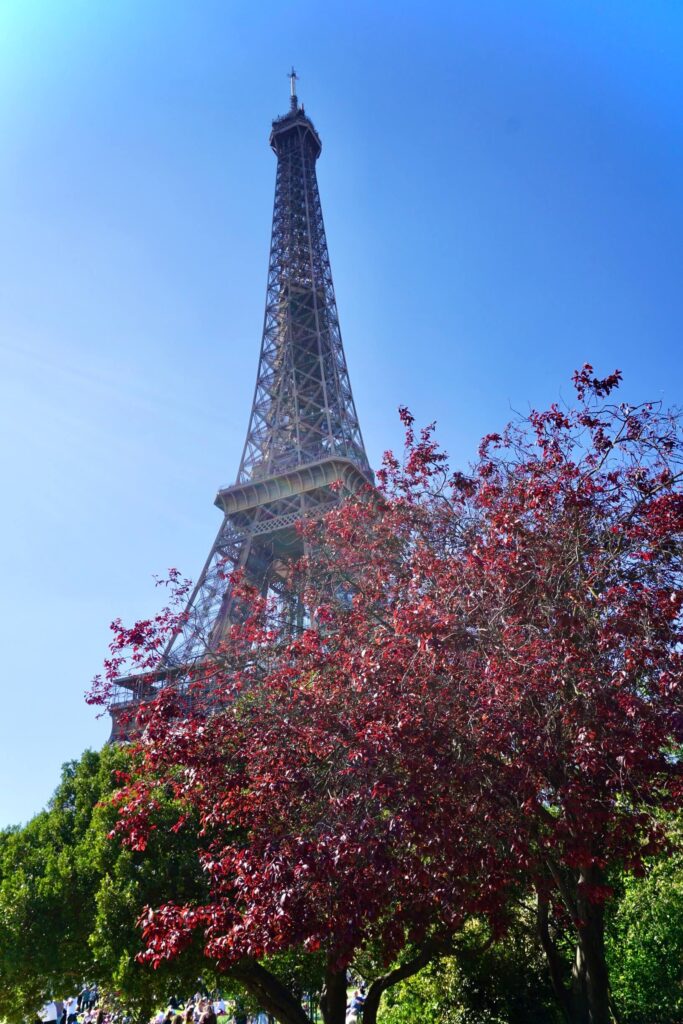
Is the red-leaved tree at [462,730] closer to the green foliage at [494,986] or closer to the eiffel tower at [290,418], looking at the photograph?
the green foliage at [494,986]

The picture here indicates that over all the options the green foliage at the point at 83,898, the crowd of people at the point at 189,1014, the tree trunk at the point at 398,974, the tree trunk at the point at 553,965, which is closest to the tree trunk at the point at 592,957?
the tree trunk at the point at 553,965

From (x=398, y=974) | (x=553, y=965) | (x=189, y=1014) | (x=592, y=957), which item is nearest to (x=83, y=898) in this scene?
(x=398, y=974)

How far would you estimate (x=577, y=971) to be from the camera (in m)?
9.98

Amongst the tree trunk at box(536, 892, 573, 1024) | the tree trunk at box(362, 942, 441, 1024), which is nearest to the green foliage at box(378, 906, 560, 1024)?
the tree trunk at box(536, 892, 573, 1024)

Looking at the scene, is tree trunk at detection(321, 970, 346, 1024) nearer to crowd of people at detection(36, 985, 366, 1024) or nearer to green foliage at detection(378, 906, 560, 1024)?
green foliage at detection(378, 906, 560, 1024)

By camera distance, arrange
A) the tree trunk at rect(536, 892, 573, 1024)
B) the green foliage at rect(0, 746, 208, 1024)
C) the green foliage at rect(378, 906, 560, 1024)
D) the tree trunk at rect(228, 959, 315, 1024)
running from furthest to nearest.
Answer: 1. the green foliage at rect(378, 906, 560, 1024)
2. the green foliage at rect(0, 746, 208, 1024)
3. the tree trunk at rect(228, 959, 315, 1024)
4. the tree trunk at rect(536, 892, 573, 1024)

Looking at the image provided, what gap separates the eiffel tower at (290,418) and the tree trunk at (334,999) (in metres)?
20.5

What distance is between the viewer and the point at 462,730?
861cm

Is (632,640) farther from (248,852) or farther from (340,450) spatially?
(340,450)

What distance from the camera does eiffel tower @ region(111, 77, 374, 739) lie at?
41.9 m

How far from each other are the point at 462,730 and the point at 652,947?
14.0 m

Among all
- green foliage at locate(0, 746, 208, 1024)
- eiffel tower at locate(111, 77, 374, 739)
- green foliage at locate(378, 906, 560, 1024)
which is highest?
eiffel tower at locate(111, 77, 374, 739)

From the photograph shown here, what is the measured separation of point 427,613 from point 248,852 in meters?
3.75

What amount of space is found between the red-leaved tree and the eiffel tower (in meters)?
22.4
